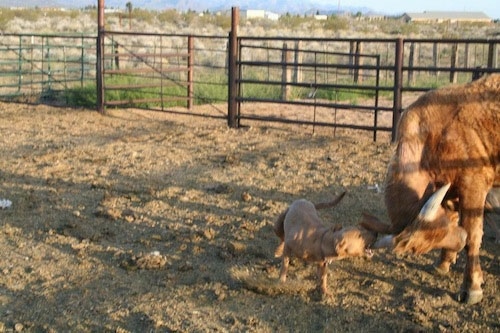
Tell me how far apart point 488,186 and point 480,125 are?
436mm

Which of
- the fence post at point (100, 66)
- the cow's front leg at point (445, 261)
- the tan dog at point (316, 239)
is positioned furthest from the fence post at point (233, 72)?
the cow's front leg at point (445, 261)

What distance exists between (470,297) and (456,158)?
38.0 inches

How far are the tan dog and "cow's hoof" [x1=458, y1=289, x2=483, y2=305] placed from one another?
37.3 inches

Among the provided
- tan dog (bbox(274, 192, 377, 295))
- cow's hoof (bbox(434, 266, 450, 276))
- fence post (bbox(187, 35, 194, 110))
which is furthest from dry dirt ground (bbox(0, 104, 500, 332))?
fence post (bbox(187, 35, 194, 110))

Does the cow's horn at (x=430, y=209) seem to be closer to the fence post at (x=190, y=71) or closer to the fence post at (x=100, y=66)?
the fence post at (x=190, y=71)

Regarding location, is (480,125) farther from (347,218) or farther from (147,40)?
(147,40)

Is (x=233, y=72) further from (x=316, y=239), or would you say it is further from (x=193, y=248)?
(x=316, y=239)

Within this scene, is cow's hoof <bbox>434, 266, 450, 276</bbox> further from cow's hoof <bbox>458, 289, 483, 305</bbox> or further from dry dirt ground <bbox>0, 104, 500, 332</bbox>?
cow's hoof <bbox>458, 289, 483, 305</bbox>

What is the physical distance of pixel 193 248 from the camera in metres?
6.07

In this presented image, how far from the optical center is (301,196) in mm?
7844

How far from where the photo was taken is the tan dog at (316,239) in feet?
15.3

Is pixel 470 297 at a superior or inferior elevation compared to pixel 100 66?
inferior

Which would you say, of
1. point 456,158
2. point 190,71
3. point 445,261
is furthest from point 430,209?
point 190,71

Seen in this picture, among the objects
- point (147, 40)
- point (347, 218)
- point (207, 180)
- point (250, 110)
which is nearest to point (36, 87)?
point (250, 110)
